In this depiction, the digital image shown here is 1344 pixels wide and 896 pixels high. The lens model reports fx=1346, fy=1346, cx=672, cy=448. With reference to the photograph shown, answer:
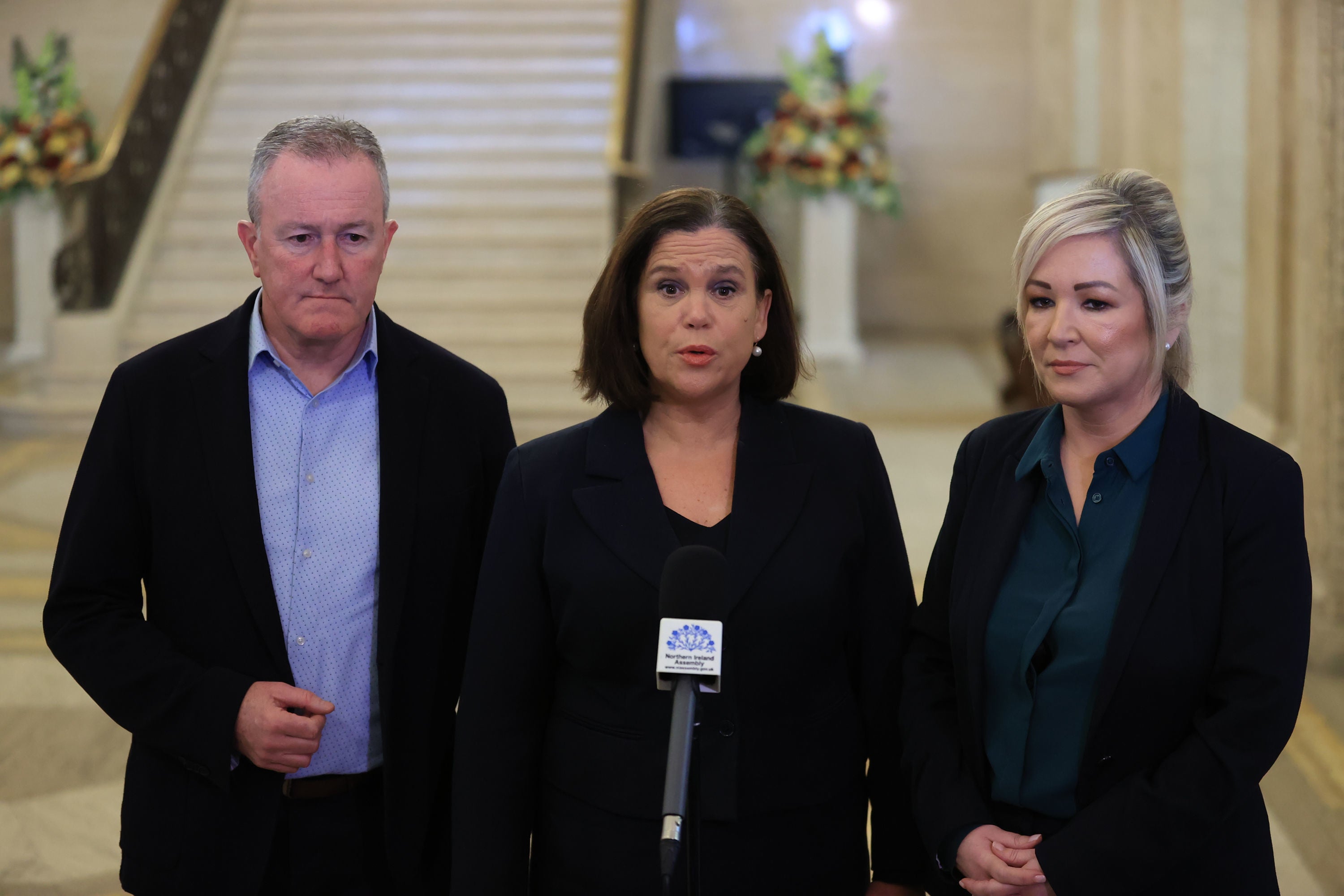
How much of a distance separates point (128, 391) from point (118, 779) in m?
2.77

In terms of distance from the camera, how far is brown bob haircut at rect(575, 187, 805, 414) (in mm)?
2262

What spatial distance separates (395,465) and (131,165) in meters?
9.49

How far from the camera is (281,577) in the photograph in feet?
7.68

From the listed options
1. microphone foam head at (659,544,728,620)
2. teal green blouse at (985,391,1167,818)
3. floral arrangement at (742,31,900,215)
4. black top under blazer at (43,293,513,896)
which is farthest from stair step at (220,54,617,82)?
microphone foam head at (659,544,728,620)

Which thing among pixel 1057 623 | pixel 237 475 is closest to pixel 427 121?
pixel 237 475

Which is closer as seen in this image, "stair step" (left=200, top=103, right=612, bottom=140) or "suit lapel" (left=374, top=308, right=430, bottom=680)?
"suit lapel" (left=374, top=308, right=430, bottom=680)

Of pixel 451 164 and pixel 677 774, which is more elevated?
pixel 451 164

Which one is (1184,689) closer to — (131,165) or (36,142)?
(131,165)

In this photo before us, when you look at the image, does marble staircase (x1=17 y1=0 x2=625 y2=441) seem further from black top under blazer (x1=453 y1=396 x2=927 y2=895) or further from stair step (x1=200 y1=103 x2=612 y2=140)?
black top under blazer (x1=453 y1=396 x2=927 y2=895)

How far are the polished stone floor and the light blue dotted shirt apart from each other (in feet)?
6.46

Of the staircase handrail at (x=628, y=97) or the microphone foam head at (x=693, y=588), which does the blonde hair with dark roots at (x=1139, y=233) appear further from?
the staircase handrail at (x=628, y=97)

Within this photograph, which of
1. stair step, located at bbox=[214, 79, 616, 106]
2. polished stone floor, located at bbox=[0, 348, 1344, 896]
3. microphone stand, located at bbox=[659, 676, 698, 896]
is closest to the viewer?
microphone stand, located at bbox=[659, 676, 698, 896]

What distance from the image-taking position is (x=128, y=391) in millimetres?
2336

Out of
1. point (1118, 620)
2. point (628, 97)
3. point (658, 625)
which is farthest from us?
point (628, 97)
